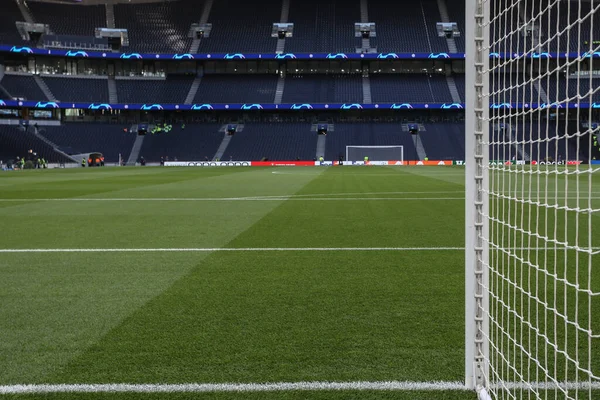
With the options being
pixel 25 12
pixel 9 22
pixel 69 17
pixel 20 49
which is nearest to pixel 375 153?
pixel 20 49

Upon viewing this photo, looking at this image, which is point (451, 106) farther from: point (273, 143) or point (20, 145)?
point (20, 145)

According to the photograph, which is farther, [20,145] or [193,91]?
[193,91]

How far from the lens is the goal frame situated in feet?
10.8

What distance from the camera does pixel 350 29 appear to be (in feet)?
218

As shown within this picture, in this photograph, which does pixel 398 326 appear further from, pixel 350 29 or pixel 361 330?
pixel 350 29

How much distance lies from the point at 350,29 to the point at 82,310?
64.8m

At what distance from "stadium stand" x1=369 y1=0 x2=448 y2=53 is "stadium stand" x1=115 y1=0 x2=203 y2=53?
1972cm

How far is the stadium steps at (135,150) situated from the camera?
199 ft

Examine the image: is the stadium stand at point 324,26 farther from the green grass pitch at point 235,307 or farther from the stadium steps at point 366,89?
the green grass pitch at point 235,307

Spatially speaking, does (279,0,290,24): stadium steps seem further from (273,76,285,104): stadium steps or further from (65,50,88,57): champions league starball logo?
(65,50,88,57): champions league starball logo

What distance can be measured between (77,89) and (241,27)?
717 inches

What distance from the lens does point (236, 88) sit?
65312mm

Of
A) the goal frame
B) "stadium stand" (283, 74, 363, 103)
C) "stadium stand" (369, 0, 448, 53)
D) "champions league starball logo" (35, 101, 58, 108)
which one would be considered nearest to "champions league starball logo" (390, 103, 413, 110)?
"stadium stand" (283, 74, 363, 103)

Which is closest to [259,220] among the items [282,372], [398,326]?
[398,326]
